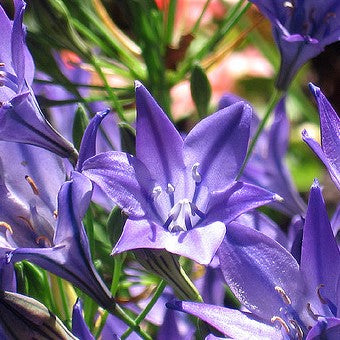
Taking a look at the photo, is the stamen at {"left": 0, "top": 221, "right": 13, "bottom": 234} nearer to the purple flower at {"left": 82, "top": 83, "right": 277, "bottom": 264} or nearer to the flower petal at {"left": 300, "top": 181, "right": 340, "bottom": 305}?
A: the purple flower at {"left": 82, "top": 83, "right": 277, "bottom": 264}

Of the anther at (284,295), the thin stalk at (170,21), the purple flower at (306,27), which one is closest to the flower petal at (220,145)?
the anther at (284,295)

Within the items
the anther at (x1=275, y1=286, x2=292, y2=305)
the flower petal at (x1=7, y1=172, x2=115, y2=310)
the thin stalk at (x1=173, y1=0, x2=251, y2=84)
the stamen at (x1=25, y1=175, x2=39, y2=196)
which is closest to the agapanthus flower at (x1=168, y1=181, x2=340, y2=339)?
the anther at (x1=275, y1=286, x2=292, y2=305)

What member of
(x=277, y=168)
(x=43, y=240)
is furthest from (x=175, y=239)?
(x=277, y=168)

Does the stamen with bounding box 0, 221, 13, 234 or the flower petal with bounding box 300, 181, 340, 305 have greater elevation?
the flower petal with bounding box 300, 181, 340, 305

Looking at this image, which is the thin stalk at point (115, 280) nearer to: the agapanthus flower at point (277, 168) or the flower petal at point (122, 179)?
the flower petal at point (122, 179)

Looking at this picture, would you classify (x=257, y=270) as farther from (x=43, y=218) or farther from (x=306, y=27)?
(x=306, y=27)

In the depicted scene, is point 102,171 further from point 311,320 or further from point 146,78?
point 146,78

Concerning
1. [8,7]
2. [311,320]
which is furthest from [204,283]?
[8,7]
